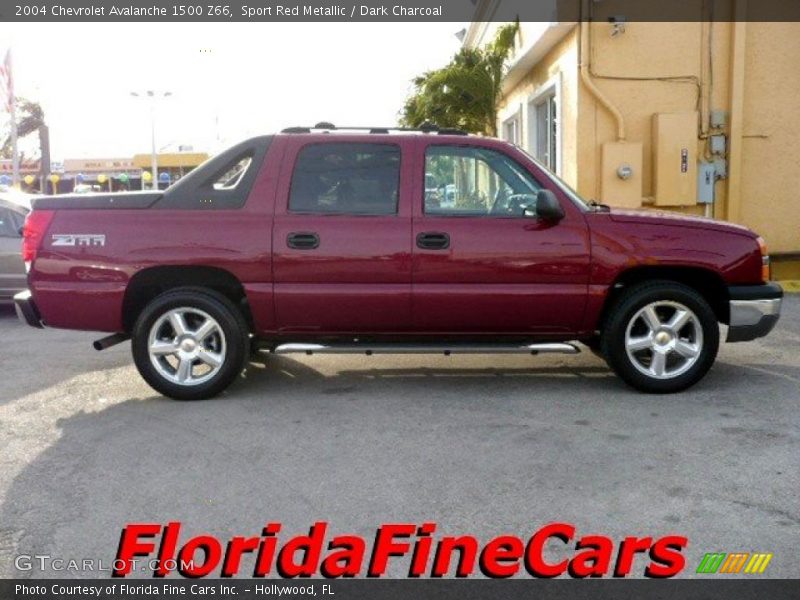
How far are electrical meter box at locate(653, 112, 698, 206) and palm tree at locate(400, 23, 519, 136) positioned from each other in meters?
4.81

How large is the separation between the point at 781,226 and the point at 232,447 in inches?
384

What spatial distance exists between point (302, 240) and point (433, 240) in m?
0.89

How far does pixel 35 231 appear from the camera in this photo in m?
5.74

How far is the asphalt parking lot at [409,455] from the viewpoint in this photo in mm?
3691

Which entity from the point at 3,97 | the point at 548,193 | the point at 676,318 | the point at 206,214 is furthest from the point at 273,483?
the point at 3,97

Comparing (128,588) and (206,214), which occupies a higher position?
(206,214)

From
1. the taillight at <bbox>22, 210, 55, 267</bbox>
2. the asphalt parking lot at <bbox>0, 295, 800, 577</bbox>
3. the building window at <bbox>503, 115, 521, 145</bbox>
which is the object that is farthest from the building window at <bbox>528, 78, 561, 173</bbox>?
the taillight at <bbox>22, 210, 55, 267</bbox>

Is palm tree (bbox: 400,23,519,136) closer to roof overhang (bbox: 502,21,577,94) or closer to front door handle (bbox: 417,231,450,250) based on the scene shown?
roof overhang (bbox: 502,21,577,94)

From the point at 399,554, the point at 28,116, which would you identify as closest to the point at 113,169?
the point at 28,116

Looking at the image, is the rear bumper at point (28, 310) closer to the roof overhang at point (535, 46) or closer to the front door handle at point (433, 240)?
the front door handle at point (433, 240)

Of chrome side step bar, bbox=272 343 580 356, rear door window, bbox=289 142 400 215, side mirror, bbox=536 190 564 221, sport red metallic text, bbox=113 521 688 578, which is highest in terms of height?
rear door window, bbox=289 142 400 215

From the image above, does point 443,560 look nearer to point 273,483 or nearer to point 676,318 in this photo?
point 273,483

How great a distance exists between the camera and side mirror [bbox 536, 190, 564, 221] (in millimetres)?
5582

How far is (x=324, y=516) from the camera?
3758 mm
